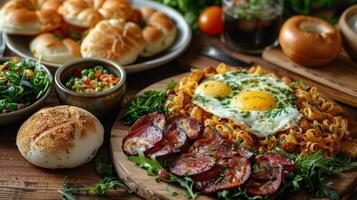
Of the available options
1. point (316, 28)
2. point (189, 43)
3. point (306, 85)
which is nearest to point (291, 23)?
point (316, 28)

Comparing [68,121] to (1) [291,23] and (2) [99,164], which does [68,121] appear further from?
(1) [291,23]

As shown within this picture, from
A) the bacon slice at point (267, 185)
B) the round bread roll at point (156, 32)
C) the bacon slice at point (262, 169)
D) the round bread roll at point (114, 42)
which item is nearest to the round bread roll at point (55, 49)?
the round bread roll at point (114, 42)

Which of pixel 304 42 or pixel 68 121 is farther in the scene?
pixel 304 42

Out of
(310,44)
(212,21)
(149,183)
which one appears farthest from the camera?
(212,21)

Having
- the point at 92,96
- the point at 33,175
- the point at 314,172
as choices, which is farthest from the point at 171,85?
the point at 314,172

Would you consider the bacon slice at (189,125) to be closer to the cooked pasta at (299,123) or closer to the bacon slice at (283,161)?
the cooked pasta at (299,123)

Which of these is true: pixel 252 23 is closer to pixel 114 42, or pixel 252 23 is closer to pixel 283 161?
pixel 114 42

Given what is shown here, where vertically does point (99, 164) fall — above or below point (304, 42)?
below
